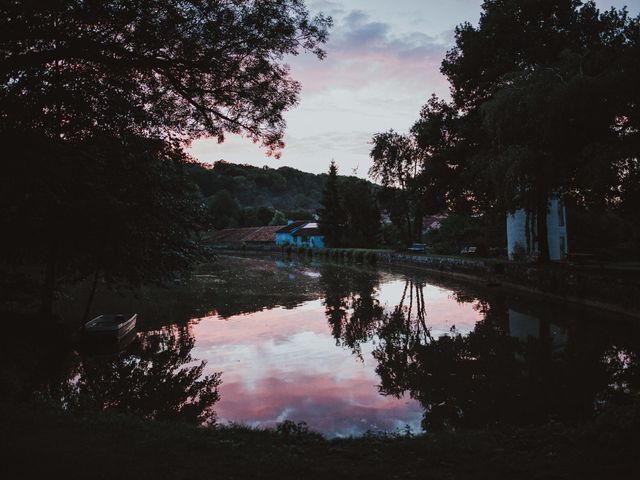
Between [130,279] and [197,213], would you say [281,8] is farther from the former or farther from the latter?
[130,279]

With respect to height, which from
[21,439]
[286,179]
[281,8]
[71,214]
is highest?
[286,179]

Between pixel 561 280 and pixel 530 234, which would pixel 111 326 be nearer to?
pixel 561 280

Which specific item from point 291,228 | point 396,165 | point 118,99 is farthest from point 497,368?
point 291,228

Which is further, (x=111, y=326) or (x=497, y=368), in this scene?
(x=111, y=326)

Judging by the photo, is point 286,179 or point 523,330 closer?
point 523,330

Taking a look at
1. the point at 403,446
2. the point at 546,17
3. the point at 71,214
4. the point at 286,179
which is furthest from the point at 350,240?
the point at 286,179

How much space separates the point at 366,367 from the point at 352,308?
31.6 ft

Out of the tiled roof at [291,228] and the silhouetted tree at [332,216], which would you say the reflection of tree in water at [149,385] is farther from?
the tiled roof at [291,228]

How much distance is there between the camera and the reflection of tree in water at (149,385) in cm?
905

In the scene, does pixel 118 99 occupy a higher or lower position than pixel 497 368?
higher

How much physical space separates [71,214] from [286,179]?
16044 centimetres

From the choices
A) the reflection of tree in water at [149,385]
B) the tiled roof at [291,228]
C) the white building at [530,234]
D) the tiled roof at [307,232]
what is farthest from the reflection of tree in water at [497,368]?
the tiled roof at [291,228]

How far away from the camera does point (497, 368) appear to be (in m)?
11.4

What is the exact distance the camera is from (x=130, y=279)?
14.2m
